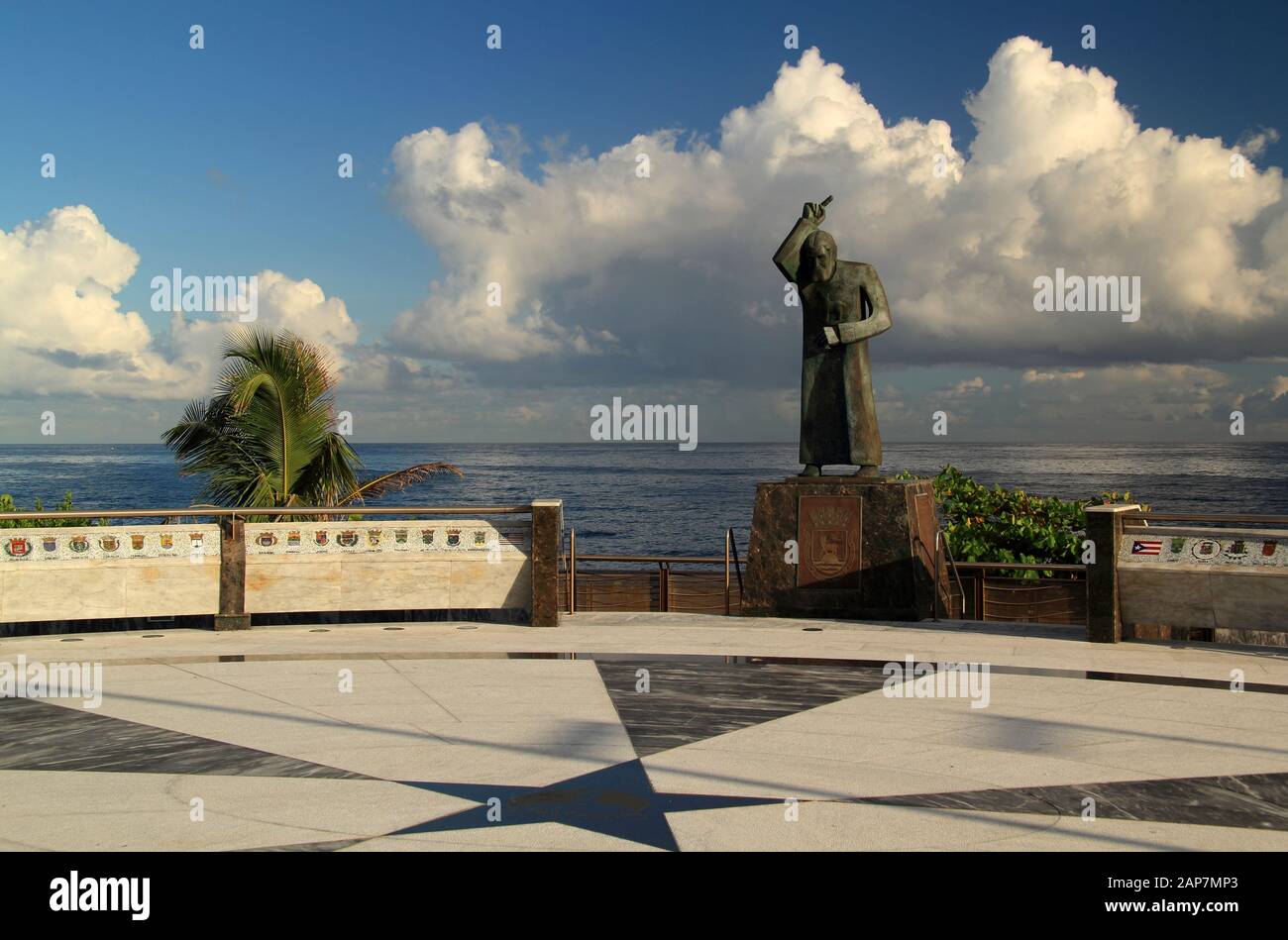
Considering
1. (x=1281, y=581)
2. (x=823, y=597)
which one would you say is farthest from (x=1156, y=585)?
(x=823, y=597)

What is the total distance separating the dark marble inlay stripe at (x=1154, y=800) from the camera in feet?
18.5

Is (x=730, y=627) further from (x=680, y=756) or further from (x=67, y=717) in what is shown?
(x=67, y=717)

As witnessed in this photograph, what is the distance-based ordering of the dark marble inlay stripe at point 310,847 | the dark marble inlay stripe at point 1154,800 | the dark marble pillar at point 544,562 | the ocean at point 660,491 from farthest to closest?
the ocean at point 660,491 < the dark marble pillar at point 544,562 < the dark marble inlay stripe at point 1154,800 < the dark marble inlay stripe at point 310,847

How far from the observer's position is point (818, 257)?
13.2m

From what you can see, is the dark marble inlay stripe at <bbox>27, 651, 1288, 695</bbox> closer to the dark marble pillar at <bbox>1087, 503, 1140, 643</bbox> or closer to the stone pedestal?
the dark marble pillar at <bbox>1087, 503, 1140, 643</bbox>

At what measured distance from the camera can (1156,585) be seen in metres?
11.1

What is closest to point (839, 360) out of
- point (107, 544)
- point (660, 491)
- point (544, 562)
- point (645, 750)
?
point (544, 562)

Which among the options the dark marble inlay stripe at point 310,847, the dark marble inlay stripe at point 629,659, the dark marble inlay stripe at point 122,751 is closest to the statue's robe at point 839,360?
the dark marble inlay stripe at point 629,659

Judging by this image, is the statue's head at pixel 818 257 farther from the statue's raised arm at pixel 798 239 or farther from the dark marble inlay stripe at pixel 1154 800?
the dark marble inlay stripe at pixel 1154 800

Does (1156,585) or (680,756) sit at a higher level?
(1156,585)

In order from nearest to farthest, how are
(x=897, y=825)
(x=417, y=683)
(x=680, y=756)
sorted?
(x=897, y=825) < (x=680, y=756) < (x=417, y=683)

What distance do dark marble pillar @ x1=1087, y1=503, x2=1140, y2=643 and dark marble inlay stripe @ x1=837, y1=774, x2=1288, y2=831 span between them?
5055mm

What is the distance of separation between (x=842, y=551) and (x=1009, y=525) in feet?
17.3

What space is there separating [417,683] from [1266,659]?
7.67 metres
